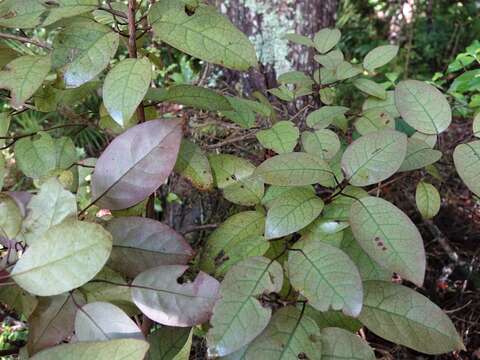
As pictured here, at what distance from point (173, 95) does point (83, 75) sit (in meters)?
0.21

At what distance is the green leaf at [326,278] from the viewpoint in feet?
1.95

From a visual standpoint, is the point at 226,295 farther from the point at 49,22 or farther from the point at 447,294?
the point at 447,294

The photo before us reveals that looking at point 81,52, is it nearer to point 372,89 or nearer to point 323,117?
point 323,117

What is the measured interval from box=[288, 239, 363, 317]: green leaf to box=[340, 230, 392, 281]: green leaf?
0.12m

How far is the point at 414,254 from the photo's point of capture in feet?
2.01

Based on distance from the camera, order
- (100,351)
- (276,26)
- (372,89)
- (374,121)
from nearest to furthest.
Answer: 1. (100,351)
2. (374,121)
3. (372,89)
4. (276,26)

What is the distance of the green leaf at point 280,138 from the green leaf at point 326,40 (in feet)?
1.27

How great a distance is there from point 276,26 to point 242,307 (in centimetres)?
169

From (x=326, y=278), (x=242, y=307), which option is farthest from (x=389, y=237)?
(x=242, y=307)

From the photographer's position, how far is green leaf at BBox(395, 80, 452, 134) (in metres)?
0.80

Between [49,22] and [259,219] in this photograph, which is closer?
[49,22]

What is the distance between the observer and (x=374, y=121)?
984 mm

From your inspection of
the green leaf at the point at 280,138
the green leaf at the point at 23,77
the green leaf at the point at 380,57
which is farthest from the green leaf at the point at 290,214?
the green leaf at the point at 380,57

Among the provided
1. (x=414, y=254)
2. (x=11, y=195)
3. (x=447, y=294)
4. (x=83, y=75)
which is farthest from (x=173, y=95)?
(x=447, y=294)
